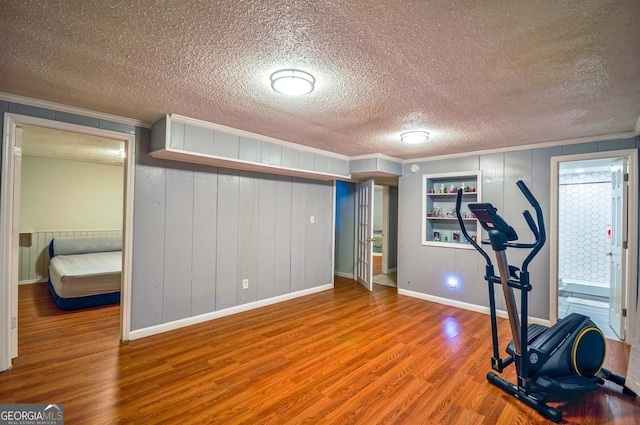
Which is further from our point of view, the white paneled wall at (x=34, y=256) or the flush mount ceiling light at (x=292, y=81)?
the white paneled wall at (x=34, y=256)

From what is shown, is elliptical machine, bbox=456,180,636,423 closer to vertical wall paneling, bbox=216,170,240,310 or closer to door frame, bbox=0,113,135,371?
vertical wall paneling, bbox=216,170,240,310

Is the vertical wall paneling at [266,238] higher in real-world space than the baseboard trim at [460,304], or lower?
higher

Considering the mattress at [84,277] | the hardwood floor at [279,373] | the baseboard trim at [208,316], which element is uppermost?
the mattress at [84,277]

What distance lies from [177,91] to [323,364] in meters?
2.58

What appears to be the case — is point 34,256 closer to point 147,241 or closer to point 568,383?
point 147,241

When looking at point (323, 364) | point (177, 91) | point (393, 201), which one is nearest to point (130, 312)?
point (323, 364)

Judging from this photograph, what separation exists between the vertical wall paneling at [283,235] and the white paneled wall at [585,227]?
4.61m

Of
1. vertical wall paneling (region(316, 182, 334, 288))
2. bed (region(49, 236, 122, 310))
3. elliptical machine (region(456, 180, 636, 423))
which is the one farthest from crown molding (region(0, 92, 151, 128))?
elliptical machine (region(456, 180, 636, 423))

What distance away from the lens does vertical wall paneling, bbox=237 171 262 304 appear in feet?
13.4

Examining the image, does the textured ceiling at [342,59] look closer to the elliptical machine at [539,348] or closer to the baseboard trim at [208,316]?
the elliptical machine at [539,348]

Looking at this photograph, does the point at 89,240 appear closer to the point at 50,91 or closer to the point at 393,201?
the point at 50,91

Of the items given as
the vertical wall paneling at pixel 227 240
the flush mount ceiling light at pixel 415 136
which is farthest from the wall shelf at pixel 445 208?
the vertical wall paneling at pixel 227 240

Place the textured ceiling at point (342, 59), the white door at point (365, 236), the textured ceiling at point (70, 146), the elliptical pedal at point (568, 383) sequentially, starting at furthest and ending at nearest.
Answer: the white door at point (365, 236) → the textured ceiling at point (70, 146) → the elliptical pedal at point (568, 383) → the textured ceiling at point (342, 59)

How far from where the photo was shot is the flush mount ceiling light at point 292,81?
1992 mm
